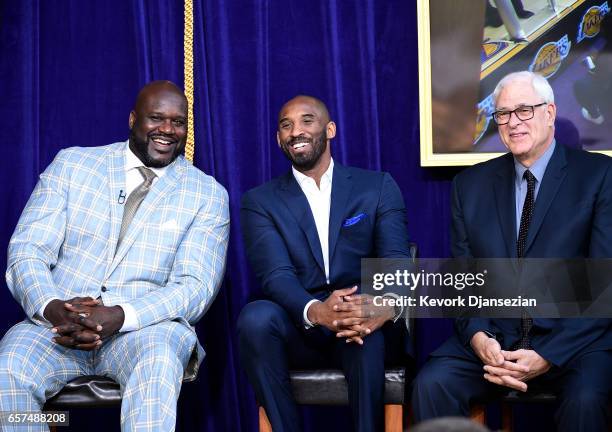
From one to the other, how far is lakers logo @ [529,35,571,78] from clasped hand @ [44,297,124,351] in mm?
2021

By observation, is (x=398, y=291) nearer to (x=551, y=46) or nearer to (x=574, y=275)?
(x=574, y=275)

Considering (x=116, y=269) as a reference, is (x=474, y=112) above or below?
above

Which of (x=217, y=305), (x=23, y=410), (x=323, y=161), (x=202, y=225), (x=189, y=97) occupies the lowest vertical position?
(x=23, y=410)

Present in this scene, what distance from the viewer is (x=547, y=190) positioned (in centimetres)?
311

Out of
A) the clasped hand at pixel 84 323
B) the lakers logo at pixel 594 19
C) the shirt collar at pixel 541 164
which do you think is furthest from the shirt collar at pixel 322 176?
the lakers logo at pixel 594 19

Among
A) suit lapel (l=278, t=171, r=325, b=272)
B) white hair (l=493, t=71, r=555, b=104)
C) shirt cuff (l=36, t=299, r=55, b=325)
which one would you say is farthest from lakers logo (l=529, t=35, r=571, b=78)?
shirt cuff (l=36, t=299, r=55, b=325)

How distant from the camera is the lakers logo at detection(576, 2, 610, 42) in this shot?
12.5 feet

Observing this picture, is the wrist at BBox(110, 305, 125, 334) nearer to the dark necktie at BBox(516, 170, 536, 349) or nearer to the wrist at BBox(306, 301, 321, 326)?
the wrist at BBox(306, 301, 321, 326)

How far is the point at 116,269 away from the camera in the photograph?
339 centimetres

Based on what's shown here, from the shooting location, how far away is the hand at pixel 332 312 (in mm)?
3010

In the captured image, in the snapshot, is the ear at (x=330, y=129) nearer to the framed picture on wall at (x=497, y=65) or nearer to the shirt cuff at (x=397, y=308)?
the framed picture on wall at (x=497, y=65)

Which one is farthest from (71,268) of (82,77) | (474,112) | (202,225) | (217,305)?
(474,112)

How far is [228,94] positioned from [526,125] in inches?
58.8

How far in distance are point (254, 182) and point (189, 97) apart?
48 centimetres
